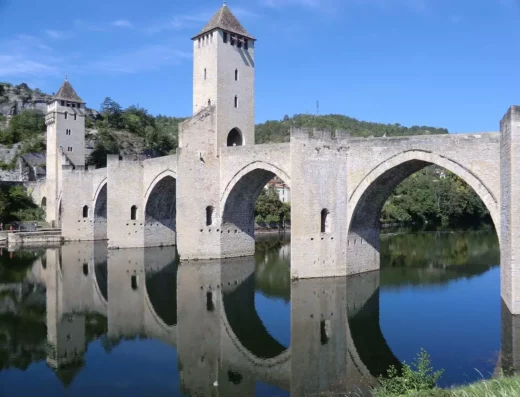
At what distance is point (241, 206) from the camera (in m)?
27.3

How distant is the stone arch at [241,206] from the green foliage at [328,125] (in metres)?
67.6

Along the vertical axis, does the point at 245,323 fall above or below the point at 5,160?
below

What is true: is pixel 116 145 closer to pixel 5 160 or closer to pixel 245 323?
pixel 5 160

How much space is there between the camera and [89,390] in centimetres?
1052

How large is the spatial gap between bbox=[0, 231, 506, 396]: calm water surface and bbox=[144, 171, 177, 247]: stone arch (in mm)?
6677

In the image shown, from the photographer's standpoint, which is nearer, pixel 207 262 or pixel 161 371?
pixel 161 371

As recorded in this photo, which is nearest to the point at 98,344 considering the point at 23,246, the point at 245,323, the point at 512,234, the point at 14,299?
the point at 245,323

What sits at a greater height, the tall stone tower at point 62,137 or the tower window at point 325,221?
the tall stone tower at point 62,137

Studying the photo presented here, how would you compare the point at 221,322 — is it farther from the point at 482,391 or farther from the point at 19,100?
the point at 19,100

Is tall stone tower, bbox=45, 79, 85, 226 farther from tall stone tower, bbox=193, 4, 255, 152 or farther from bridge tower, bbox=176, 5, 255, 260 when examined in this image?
tall stone tower, bbox=193, 4, 255, 152

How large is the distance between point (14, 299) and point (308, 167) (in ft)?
41.2

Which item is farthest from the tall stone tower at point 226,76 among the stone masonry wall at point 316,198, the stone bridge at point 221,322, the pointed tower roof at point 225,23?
the stone bridge at point 221,322

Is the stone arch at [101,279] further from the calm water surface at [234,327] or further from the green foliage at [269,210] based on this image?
the green foliage at [269,210]

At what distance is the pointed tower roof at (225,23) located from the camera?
26281mm
